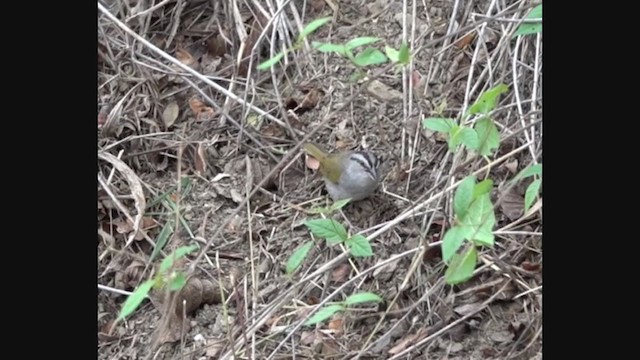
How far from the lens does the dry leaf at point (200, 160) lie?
14.3ft

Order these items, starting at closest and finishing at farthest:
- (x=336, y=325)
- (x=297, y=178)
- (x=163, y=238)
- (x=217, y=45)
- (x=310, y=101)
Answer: (x=336, y=325), (x=163, y=238), (x=297, y=178), (x=310, y=101), (x=217, y=45)

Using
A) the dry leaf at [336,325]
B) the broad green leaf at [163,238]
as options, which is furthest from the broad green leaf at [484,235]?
the broad green leaf at [163,238]

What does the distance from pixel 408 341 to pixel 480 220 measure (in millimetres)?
1072

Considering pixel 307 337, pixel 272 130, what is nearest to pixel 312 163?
pixel 272 130

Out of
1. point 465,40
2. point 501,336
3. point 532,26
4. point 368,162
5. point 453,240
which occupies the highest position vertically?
point 532,26

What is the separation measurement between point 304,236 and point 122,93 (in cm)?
140

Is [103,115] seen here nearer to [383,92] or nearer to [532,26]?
[383,92]

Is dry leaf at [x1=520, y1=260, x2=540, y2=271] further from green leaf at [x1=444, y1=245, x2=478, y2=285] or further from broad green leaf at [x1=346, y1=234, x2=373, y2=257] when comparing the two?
green leaf at [x1=444, y1=245, x2=478, y2=285]

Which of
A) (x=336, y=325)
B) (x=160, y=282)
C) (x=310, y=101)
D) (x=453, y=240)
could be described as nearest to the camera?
(x=453, y=240)

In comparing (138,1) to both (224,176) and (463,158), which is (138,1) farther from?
(463,158)

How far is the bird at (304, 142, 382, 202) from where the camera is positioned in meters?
4.07

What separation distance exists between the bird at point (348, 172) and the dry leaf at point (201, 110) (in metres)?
0.61

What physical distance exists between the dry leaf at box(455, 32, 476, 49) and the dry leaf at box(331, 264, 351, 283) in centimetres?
140

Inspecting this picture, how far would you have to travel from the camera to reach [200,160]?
14.4ft
